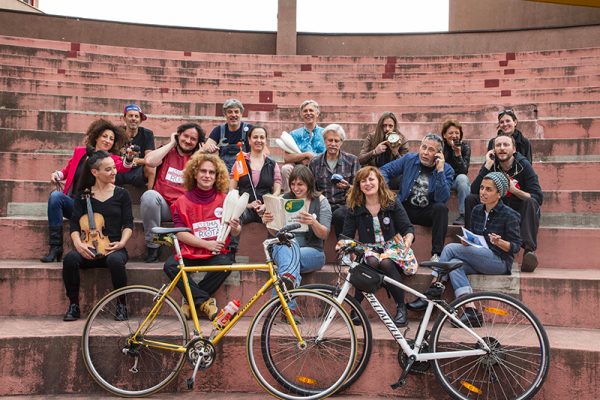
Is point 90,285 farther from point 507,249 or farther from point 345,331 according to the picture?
point 507,249

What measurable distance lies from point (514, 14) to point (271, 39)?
640 cm

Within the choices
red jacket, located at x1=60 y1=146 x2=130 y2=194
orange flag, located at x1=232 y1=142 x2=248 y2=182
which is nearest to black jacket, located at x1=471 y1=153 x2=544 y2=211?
orange flag, located at x1=232 y1=142 x2=248 y2=182

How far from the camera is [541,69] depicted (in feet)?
29.8

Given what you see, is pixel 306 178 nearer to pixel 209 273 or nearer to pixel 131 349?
pixel 209 273

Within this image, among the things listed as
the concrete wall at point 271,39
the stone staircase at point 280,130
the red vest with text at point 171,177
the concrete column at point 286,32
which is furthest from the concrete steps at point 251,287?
the concrete wall at point 271,39

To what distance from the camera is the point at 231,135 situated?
18.0 ft

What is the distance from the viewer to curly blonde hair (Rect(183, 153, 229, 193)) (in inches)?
167

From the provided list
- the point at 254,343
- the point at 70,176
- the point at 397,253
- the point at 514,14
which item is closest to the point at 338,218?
the point at 397,253

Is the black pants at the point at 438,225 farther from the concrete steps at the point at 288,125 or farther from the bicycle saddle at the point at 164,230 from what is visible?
the concrete steps at the point at 288,125

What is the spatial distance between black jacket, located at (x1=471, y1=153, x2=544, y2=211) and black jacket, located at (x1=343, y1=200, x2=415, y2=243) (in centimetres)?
97

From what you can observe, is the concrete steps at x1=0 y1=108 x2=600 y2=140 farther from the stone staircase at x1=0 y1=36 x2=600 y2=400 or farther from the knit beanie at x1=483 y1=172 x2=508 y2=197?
the knit beanie at x1=483 y1=172 x2=508 y2=197

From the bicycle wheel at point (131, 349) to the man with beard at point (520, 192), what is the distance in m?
2.40

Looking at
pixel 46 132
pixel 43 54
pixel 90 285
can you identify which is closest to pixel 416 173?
pixel 90 285

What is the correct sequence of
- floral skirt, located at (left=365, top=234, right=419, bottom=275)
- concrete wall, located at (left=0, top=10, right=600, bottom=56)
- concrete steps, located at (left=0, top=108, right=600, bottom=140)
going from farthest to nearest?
concrete wall, located at (left=0, top=10, right=600, bottom=56)
concrete steps, located at (left=0, top=108, right=600, bottom=140)
floral skirt, located at (left=365, top=234, right=419, bottom=275)
